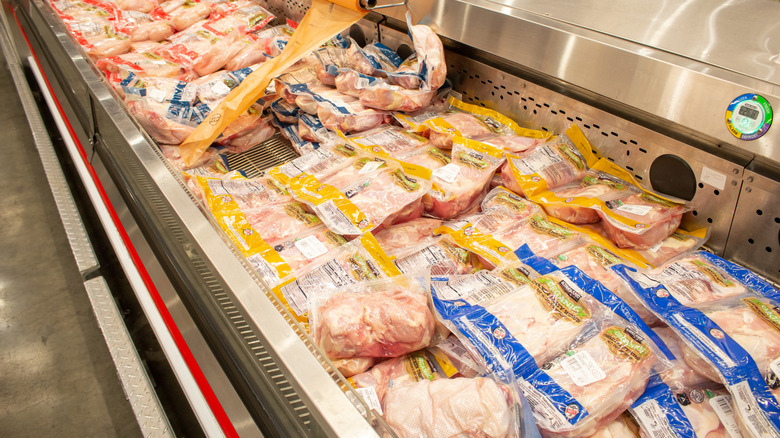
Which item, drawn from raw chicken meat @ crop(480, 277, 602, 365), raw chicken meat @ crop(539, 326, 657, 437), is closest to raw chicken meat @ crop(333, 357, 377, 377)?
raw chicken meat @ crop(480, 277, 602, 365)

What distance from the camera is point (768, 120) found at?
1.17 metres

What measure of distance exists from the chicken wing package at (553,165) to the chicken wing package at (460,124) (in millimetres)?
210

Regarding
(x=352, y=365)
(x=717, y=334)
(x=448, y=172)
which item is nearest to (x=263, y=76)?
(x=448, y=172)

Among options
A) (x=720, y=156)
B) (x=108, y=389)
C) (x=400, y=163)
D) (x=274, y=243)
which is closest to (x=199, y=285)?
(x=274, y=243)

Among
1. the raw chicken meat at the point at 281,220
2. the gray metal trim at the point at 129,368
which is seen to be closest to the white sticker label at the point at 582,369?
the raw chicken meat at the point at 281,220

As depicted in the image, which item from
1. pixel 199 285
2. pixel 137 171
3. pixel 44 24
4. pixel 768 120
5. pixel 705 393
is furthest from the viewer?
pixel 44 24

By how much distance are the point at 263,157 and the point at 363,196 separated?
0.81m

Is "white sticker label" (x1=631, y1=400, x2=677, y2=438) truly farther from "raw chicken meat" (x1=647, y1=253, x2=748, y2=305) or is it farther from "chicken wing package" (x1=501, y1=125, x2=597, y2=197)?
"chicken wing package" (x1=501, y1=125, x2=597, y2=197)

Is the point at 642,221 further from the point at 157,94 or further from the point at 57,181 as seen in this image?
the point at 57,181

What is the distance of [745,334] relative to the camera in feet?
3.51

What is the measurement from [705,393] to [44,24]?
3745 millimetres

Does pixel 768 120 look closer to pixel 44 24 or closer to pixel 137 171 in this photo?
pixel 137 171

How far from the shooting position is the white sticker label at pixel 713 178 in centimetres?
139

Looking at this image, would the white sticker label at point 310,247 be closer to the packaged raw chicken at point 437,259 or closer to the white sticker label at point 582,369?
the packaged raw chicken at point 437,259
